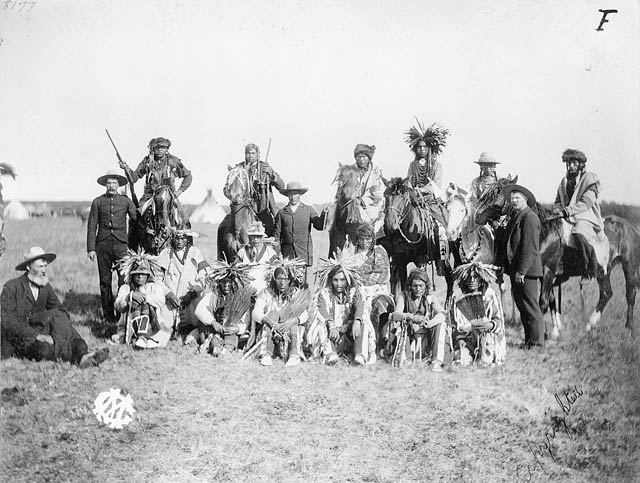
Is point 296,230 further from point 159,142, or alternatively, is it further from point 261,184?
point 159,142

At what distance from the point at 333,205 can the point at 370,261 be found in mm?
772

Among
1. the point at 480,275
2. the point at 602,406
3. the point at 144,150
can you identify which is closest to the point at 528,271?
the point at 480,275

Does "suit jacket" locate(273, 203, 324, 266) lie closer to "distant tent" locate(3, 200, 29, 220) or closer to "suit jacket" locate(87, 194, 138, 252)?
"suit jacket" locate(87, 194, 138, 252)

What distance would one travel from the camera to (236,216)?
714 cm

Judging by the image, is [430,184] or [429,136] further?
[430,184]

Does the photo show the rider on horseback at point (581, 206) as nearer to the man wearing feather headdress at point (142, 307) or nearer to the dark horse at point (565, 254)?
the dark horse at point (565, 254)

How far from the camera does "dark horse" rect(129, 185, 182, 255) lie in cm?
709

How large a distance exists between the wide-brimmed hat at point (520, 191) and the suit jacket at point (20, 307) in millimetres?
4253

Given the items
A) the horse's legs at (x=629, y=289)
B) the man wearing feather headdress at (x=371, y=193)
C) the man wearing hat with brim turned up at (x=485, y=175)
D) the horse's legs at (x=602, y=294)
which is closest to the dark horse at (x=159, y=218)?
the man wearing feather headdress at (x=371, y=193)

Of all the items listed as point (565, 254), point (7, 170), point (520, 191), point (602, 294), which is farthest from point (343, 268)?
point (7, 170)

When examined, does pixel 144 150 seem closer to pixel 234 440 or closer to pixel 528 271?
pixel 234 440

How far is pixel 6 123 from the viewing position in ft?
22.6

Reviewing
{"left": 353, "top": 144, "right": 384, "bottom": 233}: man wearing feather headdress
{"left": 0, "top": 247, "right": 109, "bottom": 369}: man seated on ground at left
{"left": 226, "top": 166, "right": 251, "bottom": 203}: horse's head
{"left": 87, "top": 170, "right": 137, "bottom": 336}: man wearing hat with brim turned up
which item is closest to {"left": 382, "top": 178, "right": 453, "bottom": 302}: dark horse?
{"left": 353, "top": 144, "right": 384, "bottom": 233}: man wearing feather headdress
